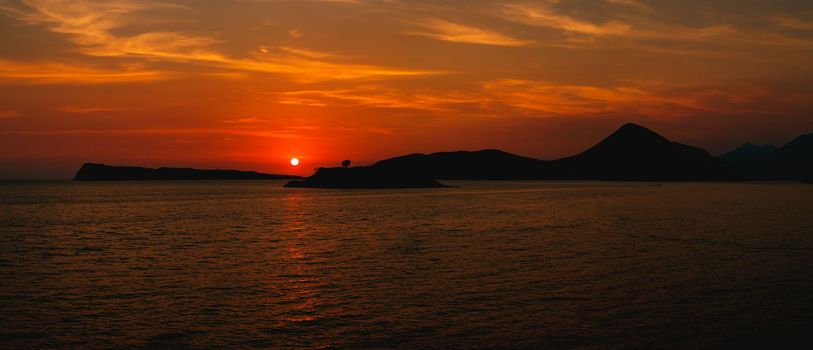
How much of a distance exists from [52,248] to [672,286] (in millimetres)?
41428

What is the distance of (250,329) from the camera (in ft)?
70.8

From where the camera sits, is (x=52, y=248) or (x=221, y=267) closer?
(x=221, y=267)

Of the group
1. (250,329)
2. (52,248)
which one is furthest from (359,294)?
(52,248)

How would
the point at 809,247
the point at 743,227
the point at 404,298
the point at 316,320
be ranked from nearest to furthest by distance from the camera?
the point at 316,320 → the point at 404,298 → the point at 809,247 → the point at 743,227

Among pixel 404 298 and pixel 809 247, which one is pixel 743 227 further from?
pixel 404 298

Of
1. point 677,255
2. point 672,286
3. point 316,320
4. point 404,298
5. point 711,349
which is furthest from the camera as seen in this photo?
point 677,255

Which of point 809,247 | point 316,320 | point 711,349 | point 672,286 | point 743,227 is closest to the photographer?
point 711,349

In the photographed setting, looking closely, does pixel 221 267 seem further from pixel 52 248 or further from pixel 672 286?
pixel 672 286

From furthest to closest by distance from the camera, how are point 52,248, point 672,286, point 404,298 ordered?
point 52,248, point 672,286, point 404,298

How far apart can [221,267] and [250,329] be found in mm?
15799

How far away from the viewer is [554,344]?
19547mm

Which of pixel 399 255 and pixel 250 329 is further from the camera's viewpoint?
pixel 399 255

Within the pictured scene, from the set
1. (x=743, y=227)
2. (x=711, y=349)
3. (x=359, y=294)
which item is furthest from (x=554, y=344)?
(x=743, y=227)

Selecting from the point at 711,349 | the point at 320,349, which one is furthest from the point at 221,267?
the point at 711,349
